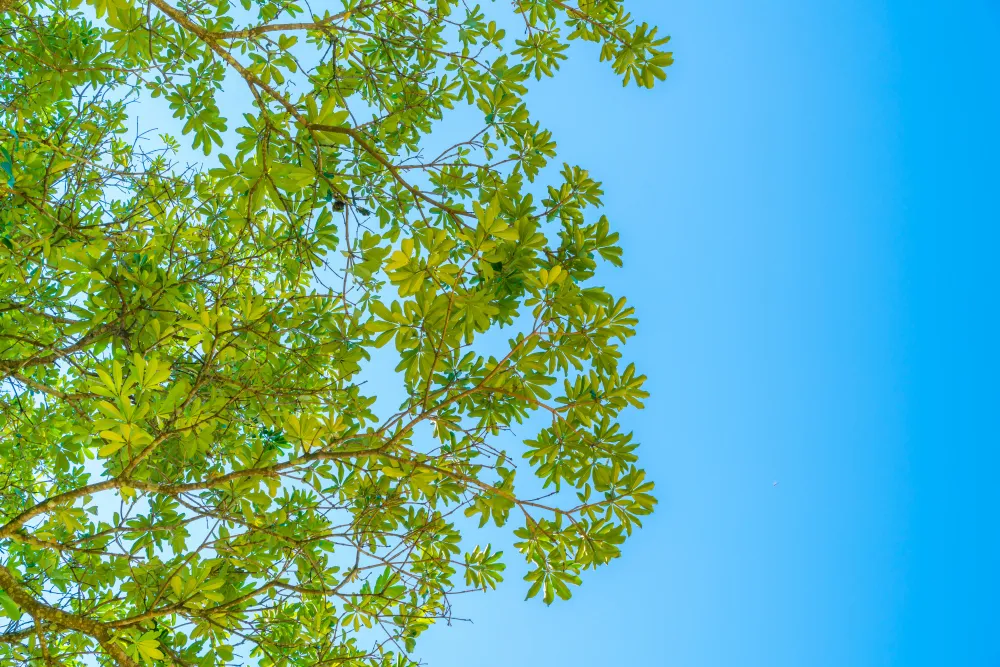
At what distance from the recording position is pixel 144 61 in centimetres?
480

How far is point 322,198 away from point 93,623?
239 cm

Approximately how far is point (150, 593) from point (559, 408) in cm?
248

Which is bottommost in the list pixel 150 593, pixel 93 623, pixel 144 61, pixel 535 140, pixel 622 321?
pixel 93 623

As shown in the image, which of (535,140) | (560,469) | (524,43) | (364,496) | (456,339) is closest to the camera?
(456,339)

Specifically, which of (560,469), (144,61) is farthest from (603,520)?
(144,61)

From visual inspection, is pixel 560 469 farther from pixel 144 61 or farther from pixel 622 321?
pixel 144 61

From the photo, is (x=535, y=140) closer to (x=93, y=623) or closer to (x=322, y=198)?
(x=322, y=198)

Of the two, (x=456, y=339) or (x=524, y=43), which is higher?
(x=524, y=43)

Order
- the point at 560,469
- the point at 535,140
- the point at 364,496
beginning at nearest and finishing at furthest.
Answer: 1. the point at 560,469
2. the point at 364,496
3. the point at 535,140

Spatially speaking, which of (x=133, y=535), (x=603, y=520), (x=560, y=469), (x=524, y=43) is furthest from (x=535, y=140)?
(x=133, y=535)

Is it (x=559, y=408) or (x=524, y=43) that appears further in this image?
(x=524, y=43)

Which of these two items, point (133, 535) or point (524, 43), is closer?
point (133, 535)

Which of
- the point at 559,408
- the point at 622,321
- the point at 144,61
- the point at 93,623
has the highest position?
the point at 144,61

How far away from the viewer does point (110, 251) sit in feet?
11.5
